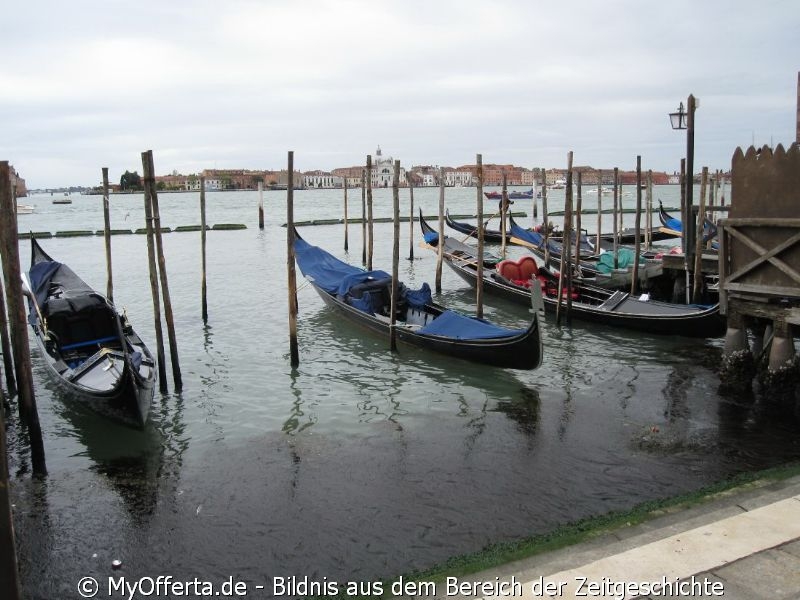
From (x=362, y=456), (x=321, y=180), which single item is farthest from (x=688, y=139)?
(x=321, y=180)

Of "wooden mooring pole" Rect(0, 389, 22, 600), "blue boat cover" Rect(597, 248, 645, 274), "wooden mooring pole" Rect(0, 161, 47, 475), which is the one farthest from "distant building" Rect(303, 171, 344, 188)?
"wooden mooring pole" Rect(0, 389, 22, 600)

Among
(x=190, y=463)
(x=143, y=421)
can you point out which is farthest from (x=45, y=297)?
(x=190, y=463)

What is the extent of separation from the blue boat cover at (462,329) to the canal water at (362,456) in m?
0.37

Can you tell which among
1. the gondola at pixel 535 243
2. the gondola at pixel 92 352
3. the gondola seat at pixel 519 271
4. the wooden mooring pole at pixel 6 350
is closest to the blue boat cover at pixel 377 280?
the gondola seat at pixel 519 271

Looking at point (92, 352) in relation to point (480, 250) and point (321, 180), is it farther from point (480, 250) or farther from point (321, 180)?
point (321, 180)

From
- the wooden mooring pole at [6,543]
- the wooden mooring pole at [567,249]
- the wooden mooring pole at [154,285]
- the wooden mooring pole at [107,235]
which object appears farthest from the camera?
the wooden mooring pole at [567,249]

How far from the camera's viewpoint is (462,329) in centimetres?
855

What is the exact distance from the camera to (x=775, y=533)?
3.42 meters

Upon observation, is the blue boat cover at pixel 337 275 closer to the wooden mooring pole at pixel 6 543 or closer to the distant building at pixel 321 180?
the wooden mooring pole at pixel 6 543

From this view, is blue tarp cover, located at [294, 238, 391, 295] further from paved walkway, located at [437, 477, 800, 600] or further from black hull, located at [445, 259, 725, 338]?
paved walkway, located at [437, 477, 800, 600]

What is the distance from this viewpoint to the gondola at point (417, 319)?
307 inches

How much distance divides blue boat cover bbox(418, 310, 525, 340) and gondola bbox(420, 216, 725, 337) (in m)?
1.06

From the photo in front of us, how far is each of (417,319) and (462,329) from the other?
184 cm

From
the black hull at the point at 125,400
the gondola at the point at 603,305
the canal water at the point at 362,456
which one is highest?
the gondola at the point at 603,305
